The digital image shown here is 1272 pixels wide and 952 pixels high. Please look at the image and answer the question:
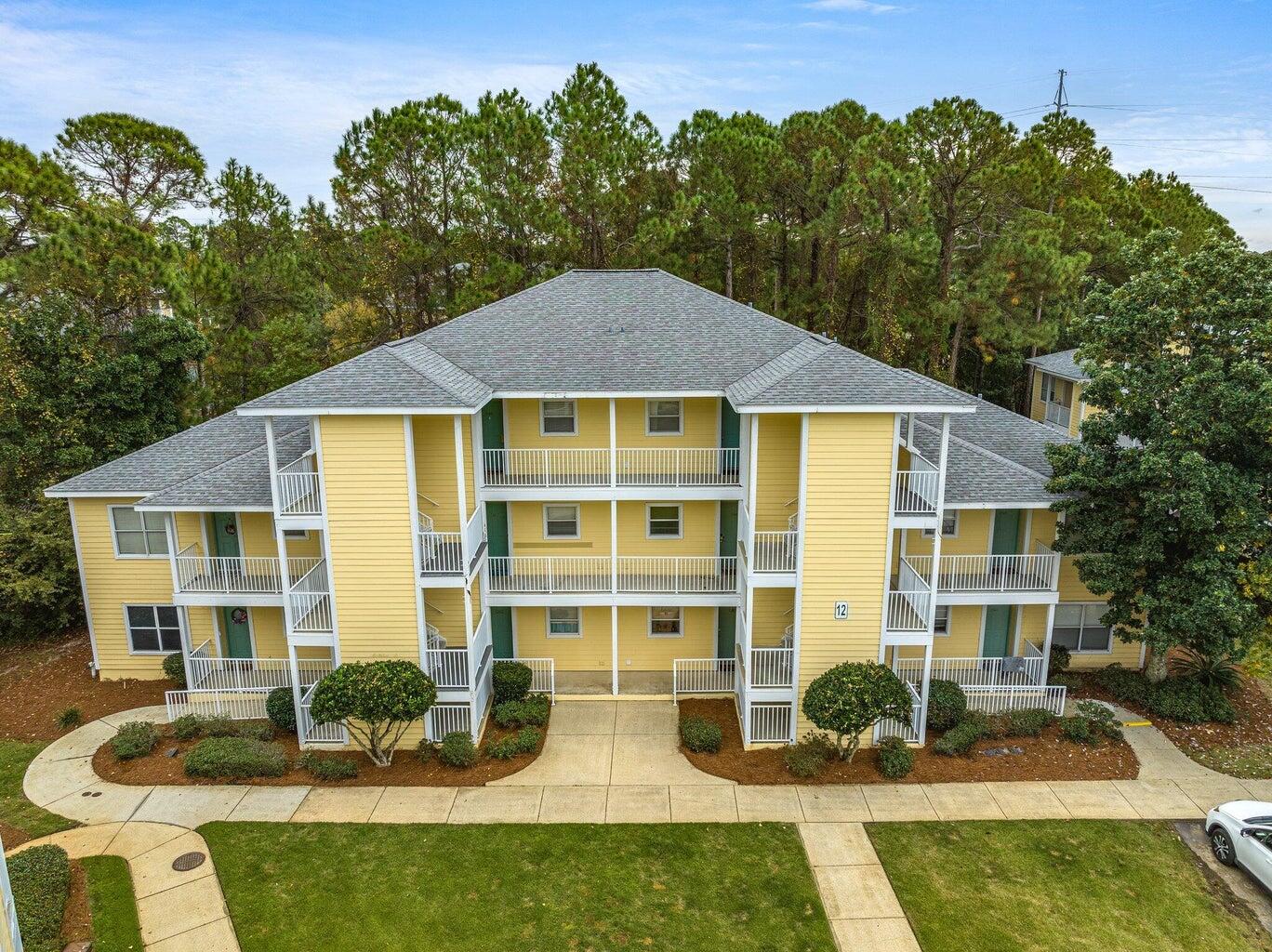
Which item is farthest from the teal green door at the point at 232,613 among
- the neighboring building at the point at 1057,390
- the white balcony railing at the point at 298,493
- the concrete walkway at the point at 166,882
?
the neighboring building at the point at 1057,390

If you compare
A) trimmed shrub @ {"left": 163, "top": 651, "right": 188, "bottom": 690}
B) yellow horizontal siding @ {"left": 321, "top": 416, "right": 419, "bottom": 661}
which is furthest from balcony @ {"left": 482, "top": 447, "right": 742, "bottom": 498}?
trimmed shrub @ {"left": 163, "top": 651, "right": 188, "bottom": 690}

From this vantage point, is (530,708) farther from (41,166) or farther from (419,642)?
(41,166)

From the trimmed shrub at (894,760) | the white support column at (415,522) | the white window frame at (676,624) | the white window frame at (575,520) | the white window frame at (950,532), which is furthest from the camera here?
the white window frame at (676,624)

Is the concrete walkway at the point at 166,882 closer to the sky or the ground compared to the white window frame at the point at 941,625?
closer to the ground

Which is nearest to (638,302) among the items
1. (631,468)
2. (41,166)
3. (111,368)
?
(631,468)

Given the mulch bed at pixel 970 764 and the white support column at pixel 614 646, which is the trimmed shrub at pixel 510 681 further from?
the mulch bed at pixel 970 764

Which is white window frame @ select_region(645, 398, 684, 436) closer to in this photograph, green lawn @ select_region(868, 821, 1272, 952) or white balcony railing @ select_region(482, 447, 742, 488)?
white balcony railing @ select_region(482, 447, 742, 488)

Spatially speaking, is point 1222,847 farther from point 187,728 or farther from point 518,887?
point 187,728
